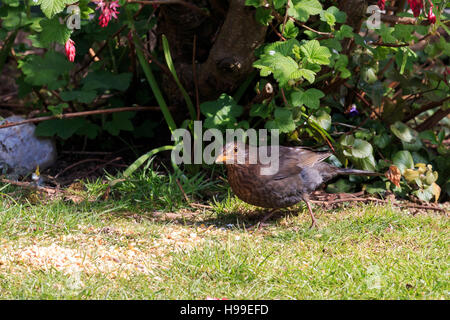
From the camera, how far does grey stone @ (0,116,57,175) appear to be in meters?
4.86

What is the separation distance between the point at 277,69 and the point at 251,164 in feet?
2.44

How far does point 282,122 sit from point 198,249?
1188 millimetres

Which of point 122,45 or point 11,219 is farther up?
point 122,45

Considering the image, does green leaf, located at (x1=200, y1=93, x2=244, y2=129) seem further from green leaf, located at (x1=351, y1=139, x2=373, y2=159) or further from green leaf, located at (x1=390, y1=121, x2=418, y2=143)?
green leaf, located at (x1=390, y1=121, x2=418, y2=143)

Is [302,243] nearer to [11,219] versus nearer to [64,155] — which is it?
[11,219]

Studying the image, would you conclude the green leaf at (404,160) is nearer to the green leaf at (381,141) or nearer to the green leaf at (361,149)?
the green leaf at (381,141)

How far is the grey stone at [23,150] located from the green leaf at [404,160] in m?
2.90

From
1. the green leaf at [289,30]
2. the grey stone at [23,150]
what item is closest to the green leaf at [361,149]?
the green leaf at [289,30]

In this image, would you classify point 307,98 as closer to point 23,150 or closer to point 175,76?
point 175,76

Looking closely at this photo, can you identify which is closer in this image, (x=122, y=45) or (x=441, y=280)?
(x=441, y=280)

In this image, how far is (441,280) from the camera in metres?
3.00

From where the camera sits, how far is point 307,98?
3.90 metres

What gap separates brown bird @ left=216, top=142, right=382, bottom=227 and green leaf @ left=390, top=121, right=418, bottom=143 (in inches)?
34.8

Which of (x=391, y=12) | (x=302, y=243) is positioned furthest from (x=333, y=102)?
(x=302, y=243)
